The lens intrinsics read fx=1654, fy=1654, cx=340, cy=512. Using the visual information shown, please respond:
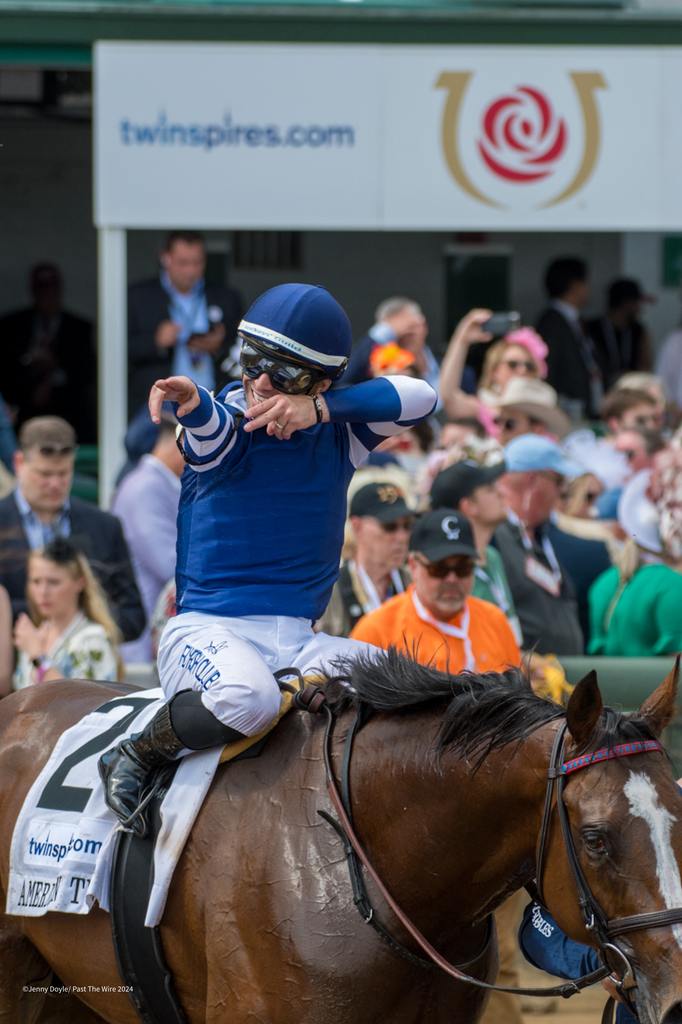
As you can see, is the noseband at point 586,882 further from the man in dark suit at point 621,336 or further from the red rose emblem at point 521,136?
the man in dark suit at point 621,336

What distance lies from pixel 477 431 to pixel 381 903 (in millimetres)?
5456

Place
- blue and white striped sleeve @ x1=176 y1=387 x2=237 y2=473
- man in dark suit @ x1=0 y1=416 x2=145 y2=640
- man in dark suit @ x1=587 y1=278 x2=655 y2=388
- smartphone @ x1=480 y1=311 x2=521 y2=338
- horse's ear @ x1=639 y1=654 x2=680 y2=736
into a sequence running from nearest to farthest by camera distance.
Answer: horse's ear @ x1=639 y1=654 x2=680 y2=736 < blue and white striped sleeve @ x1=176 y1=387 x2=237 y2=473 < man in dark suit @ x1=0 y1=416 x2=145 y2=640 < smartphone @ x1=480 y1=311 x2=521 y2=338 < man in dark suit @ x1=587 y1=278 x2=655 y2=388

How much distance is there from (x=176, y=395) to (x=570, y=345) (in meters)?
8.25

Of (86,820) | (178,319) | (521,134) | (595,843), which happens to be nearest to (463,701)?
(595,843)

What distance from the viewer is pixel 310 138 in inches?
434

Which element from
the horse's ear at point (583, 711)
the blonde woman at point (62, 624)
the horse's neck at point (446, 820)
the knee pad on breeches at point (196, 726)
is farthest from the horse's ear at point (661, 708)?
the blonde woman at point (62, 624)

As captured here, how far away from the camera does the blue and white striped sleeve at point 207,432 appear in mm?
3910

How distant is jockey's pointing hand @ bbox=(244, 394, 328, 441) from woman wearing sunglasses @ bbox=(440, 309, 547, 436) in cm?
560

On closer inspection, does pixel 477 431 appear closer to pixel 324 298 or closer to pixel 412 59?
pixel 412 59

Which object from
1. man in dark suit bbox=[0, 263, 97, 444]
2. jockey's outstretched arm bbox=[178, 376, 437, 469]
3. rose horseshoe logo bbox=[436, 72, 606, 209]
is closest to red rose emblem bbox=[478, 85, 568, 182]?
rose horseshoe logo bbox=[436, 72, 606, 209]

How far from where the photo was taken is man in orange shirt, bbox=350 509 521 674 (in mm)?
5977

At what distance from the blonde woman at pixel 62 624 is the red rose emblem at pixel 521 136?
540cm

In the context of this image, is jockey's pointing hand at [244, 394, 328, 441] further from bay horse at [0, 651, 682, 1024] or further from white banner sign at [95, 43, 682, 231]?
white banner sign at [95, 43, 682, 231]

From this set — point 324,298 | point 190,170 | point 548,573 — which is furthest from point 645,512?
point 190,170
